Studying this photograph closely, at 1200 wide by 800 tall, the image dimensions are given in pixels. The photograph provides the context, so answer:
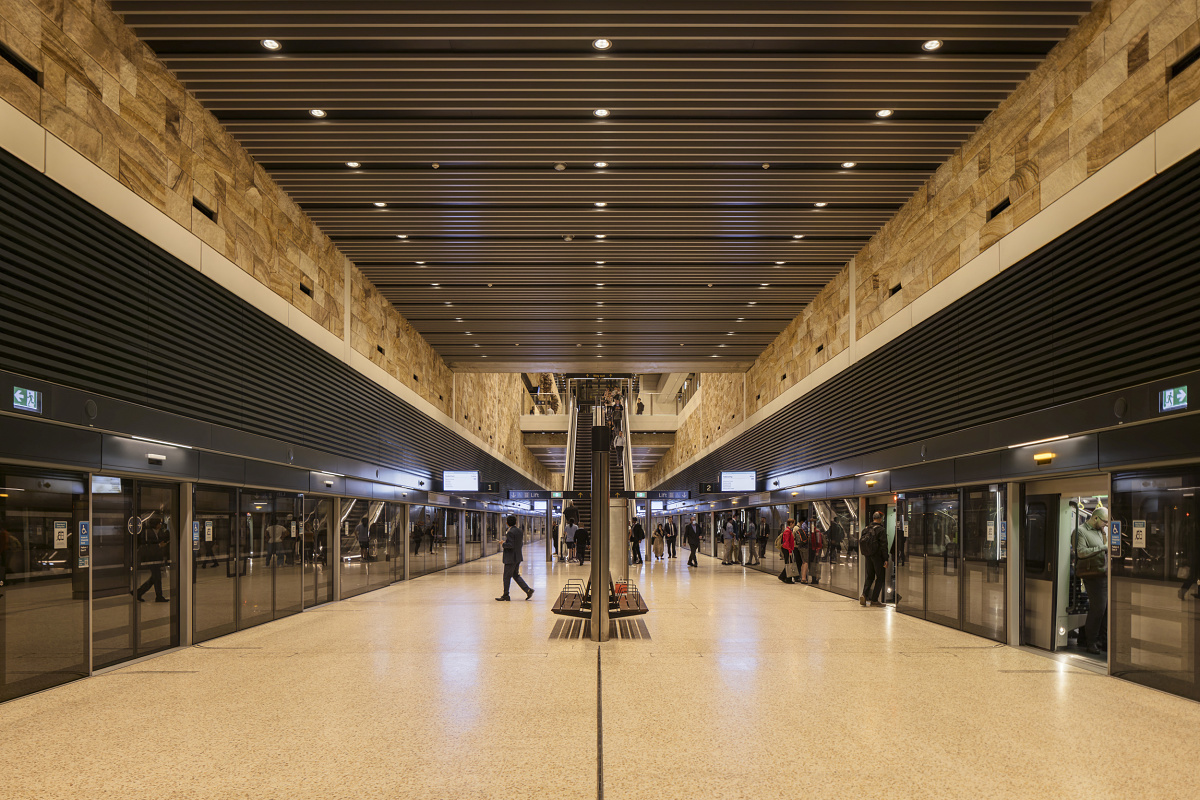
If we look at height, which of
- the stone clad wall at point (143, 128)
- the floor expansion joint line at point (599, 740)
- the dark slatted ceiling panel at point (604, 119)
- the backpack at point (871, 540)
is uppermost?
the dark slatted ceiling panel at point (604, 119)

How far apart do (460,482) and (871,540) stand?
12.8 m

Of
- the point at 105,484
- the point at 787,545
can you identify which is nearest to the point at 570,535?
the point at 787,545

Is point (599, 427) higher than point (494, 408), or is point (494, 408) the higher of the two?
point (494, 408)

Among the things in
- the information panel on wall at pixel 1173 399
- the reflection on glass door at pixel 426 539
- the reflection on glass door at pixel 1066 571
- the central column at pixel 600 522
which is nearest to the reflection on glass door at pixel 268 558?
the central column at pixel 600 522

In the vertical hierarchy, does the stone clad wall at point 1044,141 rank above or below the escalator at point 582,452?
above

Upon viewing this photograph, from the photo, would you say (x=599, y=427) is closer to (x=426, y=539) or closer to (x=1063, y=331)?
(x=1063, y=331)

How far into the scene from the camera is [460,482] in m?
23.2

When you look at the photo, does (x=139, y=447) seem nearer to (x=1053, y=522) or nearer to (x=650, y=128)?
(x=650, y=128)

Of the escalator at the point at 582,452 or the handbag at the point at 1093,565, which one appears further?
the escalator at the point at 582,452

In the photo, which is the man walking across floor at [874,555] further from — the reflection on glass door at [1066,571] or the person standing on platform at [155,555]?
the person standing on platform at [155,555]

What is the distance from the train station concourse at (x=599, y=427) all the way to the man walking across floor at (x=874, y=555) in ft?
0.23

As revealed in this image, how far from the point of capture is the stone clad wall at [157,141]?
6660 mm

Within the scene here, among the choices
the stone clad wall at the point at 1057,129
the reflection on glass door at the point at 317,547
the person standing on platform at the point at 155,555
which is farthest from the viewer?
the reflection on glass door at the point at 317,547

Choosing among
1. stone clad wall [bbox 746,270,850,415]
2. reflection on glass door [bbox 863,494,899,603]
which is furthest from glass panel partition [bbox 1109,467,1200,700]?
stone clad wall [bbox 746,270,850,415]
